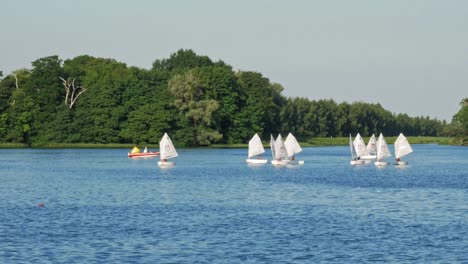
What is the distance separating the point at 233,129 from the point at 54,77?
37.0m

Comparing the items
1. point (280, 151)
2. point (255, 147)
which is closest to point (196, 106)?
point (255, 147)

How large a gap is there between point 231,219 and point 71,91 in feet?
467

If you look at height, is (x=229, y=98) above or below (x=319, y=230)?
above

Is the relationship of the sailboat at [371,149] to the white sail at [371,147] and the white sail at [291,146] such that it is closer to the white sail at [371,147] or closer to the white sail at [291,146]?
the white sail at [371,147]

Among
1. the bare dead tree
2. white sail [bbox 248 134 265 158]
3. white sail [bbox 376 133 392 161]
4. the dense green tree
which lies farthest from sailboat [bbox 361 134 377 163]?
the bare dead tree

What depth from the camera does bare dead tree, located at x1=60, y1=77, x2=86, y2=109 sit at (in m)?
184

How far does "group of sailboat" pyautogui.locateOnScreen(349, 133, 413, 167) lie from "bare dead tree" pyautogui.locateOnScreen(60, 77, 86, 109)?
2610 inches

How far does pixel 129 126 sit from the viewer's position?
17900 cm

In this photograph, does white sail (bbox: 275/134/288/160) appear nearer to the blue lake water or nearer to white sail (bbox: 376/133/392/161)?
white sail (bbox: 376/133/392/161)

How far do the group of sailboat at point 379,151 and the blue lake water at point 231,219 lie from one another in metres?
26.8

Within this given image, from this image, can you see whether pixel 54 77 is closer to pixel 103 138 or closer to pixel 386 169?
pixel 103 138

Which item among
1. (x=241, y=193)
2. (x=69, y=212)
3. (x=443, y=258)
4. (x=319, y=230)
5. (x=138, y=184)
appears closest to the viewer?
(x=443, y=258)

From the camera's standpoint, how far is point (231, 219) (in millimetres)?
51406

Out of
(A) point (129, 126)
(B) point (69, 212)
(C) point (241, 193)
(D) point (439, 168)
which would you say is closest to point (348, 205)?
(C) point (241, 193)
